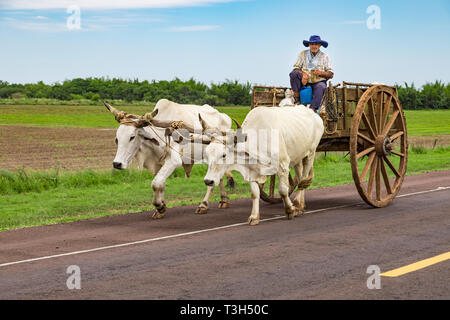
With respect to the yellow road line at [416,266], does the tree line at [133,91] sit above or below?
above

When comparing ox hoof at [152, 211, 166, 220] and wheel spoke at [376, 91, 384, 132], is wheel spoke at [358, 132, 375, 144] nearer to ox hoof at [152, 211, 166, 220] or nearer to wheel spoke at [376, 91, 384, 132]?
wheel spoke at [376, 91, 384, 132]

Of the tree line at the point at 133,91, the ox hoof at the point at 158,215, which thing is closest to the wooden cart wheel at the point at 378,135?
the ox hoof at the point at 158,215

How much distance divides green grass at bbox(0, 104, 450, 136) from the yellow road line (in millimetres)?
38319

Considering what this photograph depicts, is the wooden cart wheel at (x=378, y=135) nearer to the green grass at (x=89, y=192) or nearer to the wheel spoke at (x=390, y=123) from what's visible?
the wheel spoke at (x=390, y=123)

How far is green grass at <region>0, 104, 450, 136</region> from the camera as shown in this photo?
54.8 meters

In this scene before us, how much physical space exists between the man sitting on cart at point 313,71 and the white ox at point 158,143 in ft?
6.90

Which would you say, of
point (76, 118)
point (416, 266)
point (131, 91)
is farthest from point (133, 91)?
point (416, 266)

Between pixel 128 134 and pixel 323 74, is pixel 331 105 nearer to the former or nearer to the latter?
pixel 323 74

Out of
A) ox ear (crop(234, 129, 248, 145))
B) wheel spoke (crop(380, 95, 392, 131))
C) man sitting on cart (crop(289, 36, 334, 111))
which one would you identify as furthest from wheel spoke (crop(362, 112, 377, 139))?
ox ear (crop(234, 129, 248, 145))

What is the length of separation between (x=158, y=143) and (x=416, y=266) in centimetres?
589

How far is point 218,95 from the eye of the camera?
266 feet

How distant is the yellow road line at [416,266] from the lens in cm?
801
